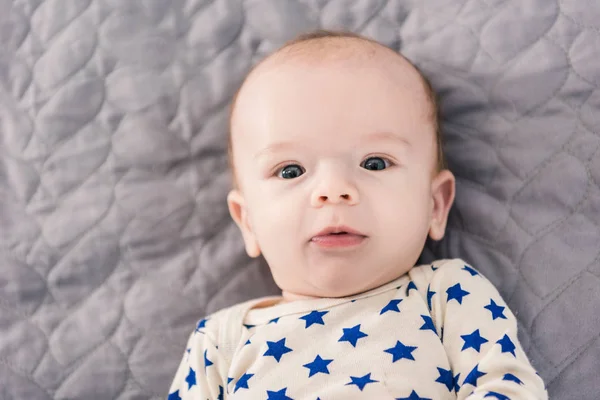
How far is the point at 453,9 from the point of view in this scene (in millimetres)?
1241

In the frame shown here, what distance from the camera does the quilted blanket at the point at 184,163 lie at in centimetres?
114

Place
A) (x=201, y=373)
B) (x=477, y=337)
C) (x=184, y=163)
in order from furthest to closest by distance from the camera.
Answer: (x=184, y=163) → (x=201, y=373) → (x=477, y=337)

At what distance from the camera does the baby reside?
98 cm

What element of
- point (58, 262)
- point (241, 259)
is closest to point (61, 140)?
point (58, 262)

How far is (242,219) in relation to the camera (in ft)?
3.88

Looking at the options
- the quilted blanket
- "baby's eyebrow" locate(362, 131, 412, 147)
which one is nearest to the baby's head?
"baby's eyebrow" locate(362, 131, 412, 147)

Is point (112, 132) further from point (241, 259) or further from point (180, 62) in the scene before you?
point (241, 259)

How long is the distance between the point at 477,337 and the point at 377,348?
140 millimetres

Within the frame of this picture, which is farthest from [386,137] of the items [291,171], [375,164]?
[291,171]

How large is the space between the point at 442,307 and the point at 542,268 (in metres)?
0.19

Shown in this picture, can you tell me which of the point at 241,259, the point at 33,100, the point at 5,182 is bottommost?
the point at 241,259

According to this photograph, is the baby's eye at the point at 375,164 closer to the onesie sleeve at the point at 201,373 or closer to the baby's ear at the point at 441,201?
the baby's ear at the point at 441,201

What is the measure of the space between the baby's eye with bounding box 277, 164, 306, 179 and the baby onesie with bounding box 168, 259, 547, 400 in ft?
0.64

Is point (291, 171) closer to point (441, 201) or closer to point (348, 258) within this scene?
point (348, 258)
